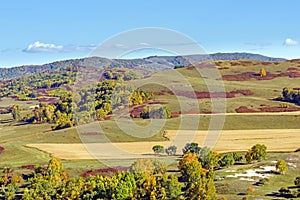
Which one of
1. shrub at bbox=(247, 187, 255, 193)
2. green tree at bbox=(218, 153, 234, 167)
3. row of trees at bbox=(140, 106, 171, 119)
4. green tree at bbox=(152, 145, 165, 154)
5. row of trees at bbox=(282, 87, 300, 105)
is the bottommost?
shrub at bbox=(247, 187, 255, 193)

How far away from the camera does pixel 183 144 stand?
115 meters

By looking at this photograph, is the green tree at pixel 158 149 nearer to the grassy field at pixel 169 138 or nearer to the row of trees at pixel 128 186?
the grassy field at pixel 169 138

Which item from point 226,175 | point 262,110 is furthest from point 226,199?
point 262,110

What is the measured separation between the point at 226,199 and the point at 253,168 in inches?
838

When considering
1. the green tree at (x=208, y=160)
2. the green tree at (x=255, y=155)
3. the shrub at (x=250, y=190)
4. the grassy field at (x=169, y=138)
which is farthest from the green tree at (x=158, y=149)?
the shrub at (x=250, y=190)

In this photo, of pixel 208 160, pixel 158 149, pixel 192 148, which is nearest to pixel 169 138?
pixel 158 149

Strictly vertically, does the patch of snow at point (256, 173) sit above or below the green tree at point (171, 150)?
below

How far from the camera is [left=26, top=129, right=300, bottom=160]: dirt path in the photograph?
10619 centimetres

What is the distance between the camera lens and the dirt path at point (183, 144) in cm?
10619

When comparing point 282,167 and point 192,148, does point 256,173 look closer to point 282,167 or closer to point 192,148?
point 282,167

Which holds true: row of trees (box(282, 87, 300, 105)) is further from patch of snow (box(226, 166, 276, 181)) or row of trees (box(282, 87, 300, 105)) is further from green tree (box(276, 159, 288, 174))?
green tree (box(276, 159, 288, 174))

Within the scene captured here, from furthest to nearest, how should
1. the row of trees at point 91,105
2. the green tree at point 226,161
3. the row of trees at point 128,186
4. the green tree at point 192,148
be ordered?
the row of trees at point 91,105 → the green tree at point 192,148 → the green tree at point 226,161 → the row of trees at point 128,186

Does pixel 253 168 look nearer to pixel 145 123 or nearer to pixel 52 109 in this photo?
pixel 145 123

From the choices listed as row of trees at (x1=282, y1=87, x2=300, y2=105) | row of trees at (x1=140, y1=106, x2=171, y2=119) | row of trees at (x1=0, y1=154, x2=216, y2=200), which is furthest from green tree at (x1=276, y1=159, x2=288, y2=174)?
row of trees at (x1=282, y1=87, x2=300, y2=105)
